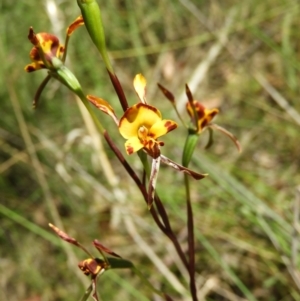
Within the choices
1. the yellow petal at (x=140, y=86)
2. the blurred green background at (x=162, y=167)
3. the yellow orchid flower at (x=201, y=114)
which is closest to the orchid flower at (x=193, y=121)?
the yellow orchid flower at (x=201, y=114)

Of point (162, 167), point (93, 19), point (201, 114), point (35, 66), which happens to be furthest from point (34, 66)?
point (162, 167)

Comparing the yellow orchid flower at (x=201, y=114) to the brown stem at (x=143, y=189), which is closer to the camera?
the brown stem at (x=143, y=189)

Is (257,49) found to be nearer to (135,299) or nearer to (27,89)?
(27,89)

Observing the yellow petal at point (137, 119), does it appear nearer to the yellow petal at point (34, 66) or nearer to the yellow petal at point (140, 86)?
the yellow petal at point (140, 86)

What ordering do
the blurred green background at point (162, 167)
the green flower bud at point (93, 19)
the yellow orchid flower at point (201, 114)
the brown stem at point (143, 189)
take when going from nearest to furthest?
the green flower bud at point (93, 19)
the brown stem at point (143, 189)
the yellow orchid flower at point (201, 114)
the blurred green background at point (162, 167)

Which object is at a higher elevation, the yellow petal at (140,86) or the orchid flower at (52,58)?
the orchid flower at (52,58)

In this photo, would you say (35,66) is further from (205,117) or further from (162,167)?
(162,167)

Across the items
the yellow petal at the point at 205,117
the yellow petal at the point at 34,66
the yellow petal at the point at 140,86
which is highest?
the yellow petal at the point at 34,66

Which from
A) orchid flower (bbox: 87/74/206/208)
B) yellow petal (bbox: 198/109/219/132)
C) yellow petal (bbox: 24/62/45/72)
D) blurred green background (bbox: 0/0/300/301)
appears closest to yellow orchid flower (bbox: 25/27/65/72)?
yellow petal (bbox: 24/62/45/72)
